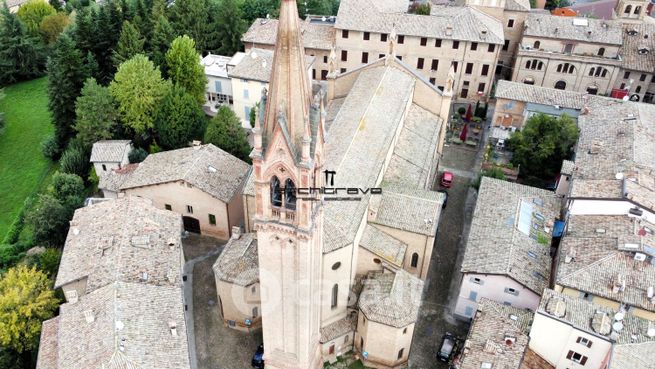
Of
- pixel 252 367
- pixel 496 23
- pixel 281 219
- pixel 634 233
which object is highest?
pixel 496 23

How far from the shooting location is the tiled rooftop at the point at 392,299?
1543 inches

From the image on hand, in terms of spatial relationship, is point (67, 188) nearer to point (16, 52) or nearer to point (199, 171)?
point (199, 171)

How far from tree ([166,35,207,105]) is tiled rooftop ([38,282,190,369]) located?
118 feet

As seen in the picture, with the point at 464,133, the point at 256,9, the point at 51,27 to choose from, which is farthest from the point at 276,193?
the point at 51,27

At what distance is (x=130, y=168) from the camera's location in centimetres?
5775

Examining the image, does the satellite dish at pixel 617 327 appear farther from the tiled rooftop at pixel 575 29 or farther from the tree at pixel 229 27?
the tree at pixel 229 27

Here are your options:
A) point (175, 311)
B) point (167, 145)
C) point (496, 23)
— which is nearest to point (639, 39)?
point (496, 23)

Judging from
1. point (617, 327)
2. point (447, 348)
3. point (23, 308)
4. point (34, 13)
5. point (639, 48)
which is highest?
point (639, 48)

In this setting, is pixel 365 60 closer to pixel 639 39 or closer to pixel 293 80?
pixel 639 39

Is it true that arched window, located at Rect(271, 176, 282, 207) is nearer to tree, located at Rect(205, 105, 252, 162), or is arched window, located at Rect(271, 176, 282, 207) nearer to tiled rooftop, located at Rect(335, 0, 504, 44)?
tree, located at Rect(205, 105, 252, 162)

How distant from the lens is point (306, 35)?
7694 centimetres

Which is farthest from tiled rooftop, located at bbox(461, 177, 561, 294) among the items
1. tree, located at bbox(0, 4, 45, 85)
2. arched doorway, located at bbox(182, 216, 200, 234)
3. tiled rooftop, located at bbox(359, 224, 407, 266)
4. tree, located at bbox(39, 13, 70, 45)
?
tree, located at bbox(39, 13, 70, 45)

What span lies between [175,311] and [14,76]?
243ft

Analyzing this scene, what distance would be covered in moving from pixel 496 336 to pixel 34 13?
9911 cm
